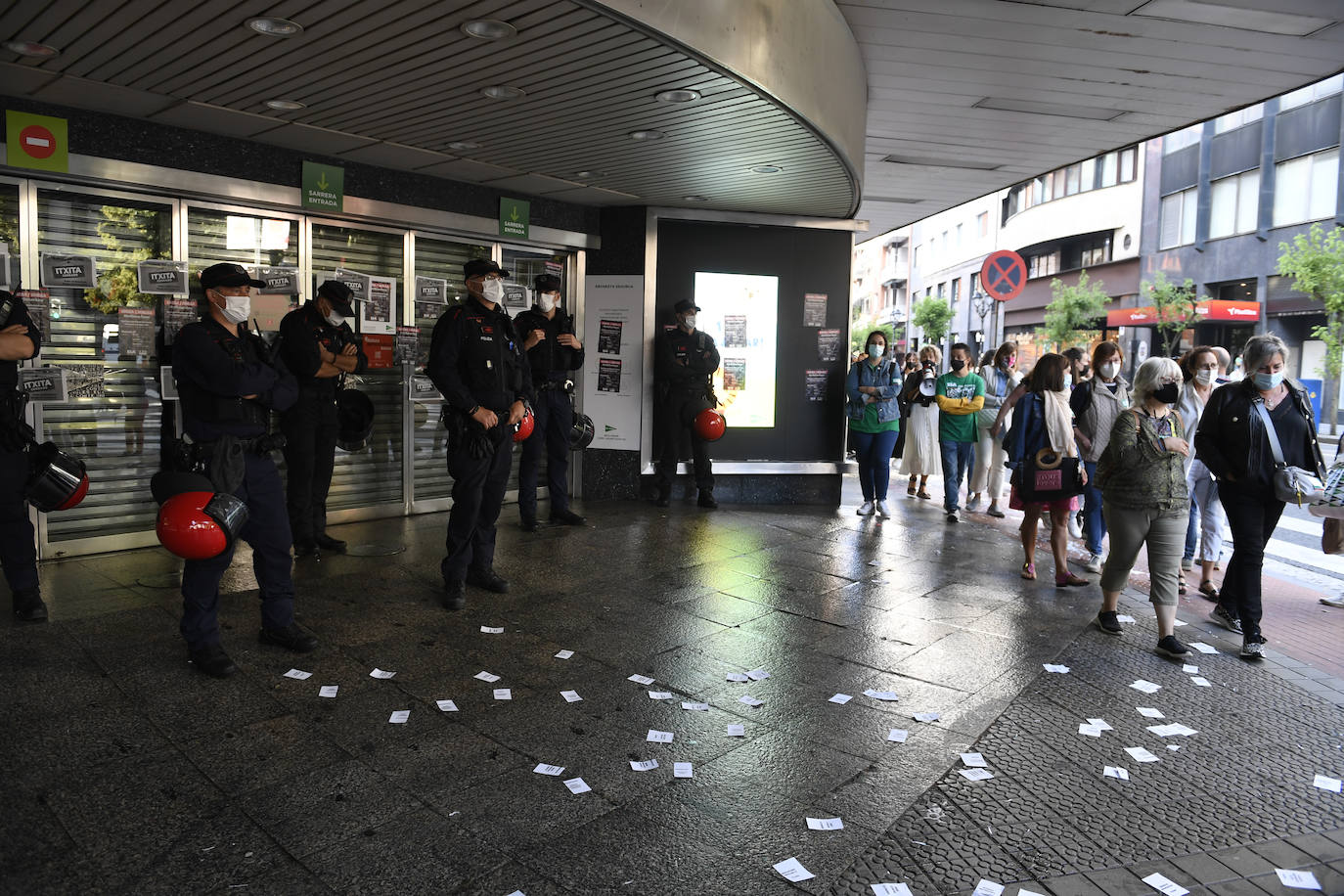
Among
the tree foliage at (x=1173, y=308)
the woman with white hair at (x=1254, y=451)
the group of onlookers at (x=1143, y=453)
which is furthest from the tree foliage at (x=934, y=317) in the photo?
the woman with white hair at (x=1254, y=451)

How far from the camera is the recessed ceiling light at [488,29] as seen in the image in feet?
14.0

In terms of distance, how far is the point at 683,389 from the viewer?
9141 mm

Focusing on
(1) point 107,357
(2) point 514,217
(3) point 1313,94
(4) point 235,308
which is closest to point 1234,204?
(3) point 1313,94

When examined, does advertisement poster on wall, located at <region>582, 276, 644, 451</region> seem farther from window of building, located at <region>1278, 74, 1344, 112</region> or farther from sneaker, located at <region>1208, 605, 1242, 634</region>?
window of building, located at <region>1278, 74, 1344, 112</region>

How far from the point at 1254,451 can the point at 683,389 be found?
5.19 m

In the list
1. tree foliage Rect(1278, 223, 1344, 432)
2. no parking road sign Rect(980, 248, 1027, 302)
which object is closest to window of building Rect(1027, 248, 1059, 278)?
tree foliage Rect(1278, 223, 1344, 432)

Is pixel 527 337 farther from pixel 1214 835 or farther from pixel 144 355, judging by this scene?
pixel 1214 835

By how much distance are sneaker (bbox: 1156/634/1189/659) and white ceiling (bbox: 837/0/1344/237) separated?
12.9 ft

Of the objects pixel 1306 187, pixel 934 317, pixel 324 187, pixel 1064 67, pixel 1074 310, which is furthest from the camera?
pixel 934 317

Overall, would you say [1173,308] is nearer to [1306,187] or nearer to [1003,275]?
[1306,187]

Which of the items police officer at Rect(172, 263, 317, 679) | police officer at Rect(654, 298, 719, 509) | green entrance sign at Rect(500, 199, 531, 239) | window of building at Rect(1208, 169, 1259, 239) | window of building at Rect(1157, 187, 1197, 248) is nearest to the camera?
police officer at Rect(172, 263, 317, 679)

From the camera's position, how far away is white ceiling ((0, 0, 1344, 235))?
173 inches

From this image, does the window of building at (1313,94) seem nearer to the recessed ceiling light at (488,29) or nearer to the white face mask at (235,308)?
the recessed ceiling light at (488,29)

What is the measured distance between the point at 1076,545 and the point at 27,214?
885 centimetres
